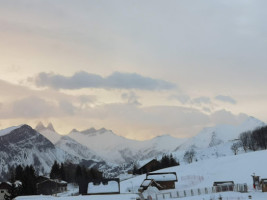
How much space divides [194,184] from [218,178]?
343 inches

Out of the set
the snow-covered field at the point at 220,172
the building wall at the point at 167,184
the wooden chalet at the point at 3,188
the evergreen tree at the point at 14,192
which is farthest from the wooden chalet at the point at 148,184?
the wooden chalet at the point at 3,188

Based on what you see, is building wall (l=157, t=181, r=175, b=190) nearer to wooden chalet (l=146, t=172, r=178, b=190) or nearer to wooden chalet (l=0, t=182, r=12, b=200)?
wooden chalet (l=146, t=172, r=178, b=190)

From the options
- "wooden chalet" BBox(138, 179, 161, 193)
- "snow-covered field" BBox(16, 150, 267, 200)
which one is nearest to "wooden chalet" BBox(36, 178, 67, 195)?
"snow-covered field" BBox(16, 150, 267, 200)

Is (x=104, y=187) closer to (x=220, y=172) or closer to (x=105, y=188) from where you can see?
(x=105, y=188)

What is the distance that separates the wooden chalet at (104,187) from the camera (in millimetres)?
86438

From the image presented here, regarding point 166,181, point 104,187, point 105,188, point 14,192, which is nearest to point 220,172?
point 166,181

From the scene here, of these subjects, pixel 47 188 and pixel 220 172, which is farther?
pixel 47 188

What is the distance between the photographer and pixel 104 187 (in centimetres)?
8788

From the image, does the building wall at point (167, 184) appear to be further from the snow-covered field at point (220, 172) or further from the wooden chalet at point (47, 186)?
the wooden chalet at point (47, 186)

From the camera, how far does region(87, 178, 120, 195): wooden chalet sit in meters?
86.4

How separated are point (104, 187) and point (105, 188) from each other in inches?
20.5

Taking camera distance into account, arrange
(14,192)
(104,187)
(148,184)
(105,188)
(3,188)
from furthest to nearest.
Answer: (3,188), (148,184), (14,192), (104,187), (105,188)

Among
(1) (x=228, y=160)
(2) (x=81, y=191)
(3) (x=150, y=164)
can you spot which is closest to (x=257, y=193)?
(2) (x=81, y=191)

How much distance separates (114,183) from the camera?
88.1 meters
